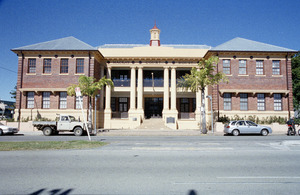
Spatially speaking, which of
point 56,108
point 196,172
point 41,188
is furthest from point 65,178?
point 56,108

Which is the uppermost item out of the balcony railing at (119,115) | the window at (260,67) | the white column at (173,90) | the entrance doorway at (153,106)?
the window at (260,67)

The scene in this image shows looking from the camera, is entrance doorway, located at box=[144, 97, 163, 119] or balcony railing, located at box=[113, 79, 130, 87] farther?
entrance doorway, located at box=[144, 97, 163, 119]

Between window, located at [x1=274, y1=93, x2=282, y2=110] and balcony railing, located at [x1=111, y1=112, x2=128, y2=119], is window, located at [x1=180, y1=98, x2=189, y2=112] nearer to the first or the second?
balcony railing, located at [x1=111, y1=112, x2=128, y2=119]

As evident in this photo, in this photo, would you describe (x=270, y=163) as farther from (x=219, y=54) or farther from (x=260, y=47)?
(x=260, y=47)

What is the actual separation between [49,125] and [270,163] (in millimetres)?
17717

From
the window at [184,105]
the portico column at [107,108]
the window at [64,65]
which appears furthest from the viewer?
the window at [184,105]

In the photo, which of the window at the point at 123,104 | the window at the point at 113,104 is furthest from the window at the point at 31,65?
the window at the point at 123,104

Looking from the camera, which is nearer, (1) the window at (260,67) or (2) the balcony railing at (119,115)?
(1) the window at (260,67)

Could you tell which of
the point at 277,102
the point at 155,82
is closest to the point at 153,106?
the point at 155,82

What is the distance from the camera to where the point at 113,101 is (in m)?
32.2

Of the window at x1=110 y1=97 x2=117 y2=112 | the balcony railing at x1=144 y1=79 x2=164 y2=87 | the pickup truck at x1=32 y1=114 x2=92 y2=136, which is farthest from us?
the window at x1=110 y1=97 x2=117 y2=112

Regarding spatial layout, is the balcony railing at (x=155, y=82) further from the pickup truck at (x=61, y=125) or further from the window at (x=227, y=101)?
the pickup truck at (x=61, y=125)

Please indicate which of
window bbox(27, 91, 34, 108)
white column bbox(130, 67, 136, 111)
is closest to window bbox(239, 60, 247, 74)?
white column bbox(130, 67, 136, 111)

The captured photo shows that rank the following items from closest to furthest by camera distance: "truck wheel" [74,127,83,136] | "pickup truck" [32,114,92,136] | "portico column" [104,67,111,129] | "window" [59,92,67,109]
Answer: "truck wheel" [74,127,83,136], "pickup truck" [32,114,92,136], "window" [59,92,67,109], "portico column" [104,67,111,129]
